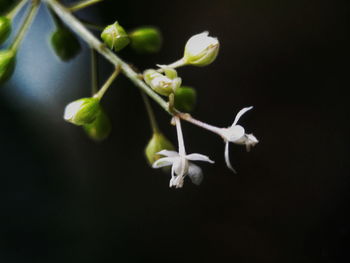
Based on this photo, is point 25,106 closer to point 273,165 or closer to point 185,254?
point 185,254

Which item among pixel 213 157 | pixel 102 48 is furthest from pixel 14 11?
pixel 213 157

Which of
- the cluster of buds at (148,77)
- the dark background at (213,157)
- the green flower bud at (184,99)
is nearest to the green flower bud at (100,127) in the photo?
the cluster of buds at (148,77)

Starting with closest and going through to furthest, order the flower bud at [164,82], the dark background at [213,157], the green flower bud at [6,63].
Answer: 1. the flower bud at [164,82]
2. the green flower bud at [6,63]
3. the dark background at [213,157]

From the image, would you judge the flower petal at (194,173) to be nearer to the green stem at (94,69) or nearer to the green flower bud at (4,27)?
the green stem at (94,69)

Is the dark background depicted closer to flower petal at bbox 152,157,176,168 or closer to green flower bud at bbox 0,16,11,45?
green flower bud at bbox 0,16,11,45

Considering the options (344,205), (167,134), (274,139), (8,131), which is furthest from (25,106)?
(344,205)

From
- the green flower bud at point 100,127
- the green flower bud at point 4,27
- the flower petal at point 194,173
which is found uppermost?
the green flower bud at point 4,27
